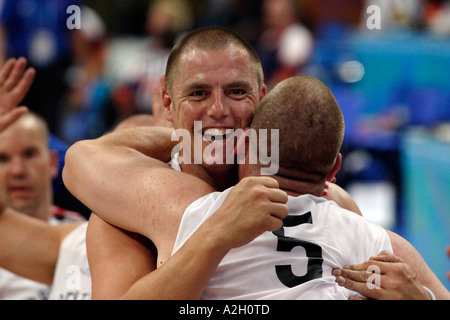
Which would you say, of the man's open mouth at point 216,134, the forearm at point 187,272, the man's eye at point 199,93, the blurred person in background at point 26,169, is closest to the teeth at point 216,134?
the man's open mouth at point 216,134

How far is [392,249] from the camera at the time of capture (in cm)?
218

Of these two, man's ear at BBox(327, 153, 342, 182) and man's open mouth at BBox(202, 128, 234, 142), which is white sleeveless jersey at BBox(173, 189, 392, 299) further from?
man's open mouth at BBox(202, 128, 234, 142)

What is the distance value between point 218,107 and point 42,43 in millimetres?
6162

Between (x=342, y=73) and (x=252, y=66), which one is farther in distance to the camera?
(x=342, y=73)

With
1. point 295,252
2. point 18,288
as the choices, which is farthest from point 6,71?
point 295,252

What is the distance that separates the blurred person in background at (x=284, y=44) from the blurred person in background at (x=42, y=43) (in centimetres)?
242

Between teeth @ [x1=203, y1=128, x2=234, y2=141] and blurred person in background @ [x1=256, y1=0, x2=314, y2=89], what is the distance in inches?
183

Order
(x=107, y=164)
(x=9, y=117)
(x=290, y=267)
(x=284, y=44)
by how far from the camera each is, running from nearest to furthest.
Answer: (x=290, y=267) < (x=107, y=164) < (x=9, y=117) < (x=284, y=44)

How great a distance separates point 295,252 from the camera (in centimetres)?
197

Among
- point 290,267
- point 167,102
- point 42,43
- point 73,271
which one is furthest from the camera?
point 42,43

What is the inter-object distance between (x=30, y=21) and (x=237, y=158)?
20.7 feet

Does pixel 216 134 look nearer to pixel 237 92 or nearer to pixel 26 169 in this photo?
pixel 237 92
